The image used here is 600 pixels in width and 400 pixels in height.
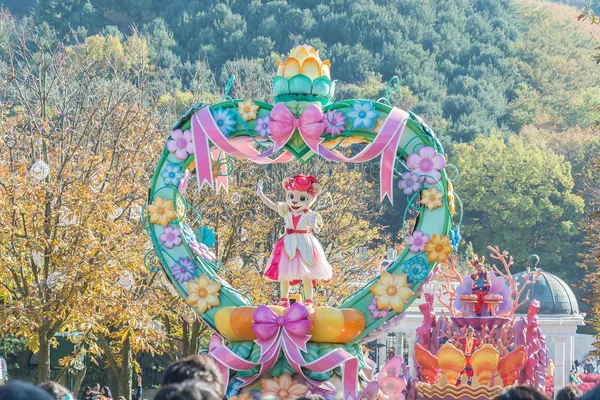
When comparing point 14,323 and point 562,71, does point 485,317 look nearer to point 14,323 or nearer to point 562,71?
point 14,323

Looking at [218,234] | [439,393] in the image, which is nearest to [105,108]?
[218,234]

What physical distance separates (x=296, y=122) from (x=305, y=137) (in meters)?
0.21

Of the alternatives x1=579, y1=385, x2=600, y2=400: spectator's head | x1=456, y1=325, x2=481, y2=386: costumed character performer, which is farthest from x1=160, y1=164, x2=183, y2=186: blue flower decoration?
x1=579, y1=385, x2=600, y2=400: spectator's head

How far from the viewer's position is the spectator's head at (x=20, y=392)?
18.0 ft

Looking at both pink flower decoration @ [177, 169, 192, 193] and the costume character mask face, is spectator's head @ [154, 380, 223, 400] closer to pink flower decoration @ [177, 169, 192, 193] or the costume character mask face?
the costume character mask face

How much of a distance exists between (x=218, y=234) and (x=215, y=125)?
41.9 ft

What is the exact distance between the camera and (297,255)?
569 inches

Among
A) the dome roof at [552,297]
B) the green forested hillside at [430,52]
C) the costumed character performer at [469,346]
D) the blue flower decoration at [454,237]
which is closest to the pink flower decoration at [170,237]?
the blue flower decoration at [454,237]

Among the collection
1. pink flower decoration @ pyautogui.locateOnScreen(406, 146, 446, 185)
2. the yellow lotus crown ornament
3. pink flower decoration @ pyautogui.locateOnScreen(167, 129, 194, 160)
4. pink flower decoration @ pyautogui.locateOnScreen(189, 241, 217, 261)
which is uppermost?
the yellow lotus crown ornament

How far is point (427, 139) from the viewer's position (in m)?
14.4

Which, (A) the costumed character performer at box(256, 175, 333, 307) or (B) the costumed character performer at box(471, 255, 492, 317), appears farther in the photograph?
(B) the costumed character performer at box(471, 255, 492, 317)

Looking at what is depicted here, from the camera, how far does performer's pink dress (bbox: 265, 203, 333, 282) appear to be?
14.4 metres

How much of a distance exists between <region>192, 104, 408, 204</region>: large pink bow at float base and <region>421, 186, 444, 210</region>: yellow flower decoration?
0.42 metres

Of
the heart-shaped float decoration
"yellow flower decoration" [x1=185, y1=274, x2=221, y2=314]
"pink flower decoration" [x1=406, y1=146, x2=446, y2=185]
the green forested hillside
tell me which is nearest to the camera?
the heart-shaped float decoration
